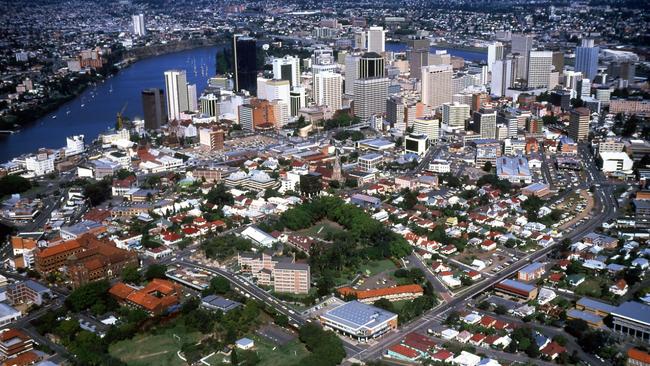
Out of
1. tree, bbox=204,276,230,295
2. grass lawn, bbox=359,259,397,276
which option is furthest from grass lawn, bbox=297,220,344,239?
tree, bbox=204,276,230,295

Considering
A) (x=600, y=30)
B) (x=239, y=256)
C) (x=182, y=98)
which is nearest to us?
(x=239, y=256)

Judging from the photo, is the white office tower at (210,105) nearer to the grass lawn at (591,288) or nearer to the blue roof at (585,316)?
the grass lawn at (591,288)

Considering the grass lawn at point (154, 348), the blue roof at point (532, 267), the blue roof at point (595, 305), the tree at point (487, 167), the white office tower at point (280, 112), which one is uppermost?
the white office tower at point (280, 112)

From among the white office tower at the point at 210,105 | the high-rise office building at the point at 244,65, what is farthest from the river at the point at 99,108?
the white office tower at the point at 210,105

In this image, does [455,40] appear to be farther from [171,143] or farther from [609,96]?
[171,143]

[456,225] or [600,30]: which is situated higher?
[600,30]

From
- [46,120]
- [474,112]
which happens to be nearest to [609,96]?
[474,112]

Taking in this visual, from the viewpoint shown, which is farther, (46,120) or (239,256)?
(46,120)
